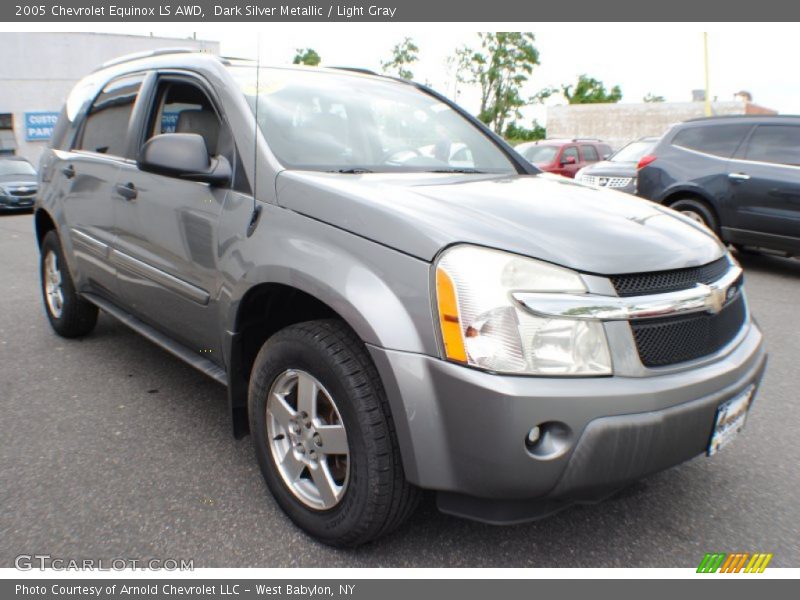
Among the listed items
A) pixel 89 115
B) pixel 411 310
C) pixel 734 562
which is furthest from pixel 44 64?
pixel 734 562

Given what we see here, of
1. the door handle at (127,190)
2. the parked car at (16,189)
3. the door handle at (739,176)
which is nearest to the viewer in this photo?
the door handle at (127,190)

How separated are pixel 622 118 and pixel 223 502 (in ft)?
138

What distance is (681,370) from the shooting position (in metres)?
2.06

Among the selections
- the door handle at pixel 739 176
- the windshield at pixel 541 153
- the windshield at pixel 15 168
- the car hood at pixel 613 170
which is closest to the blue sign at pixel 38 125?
the windshield at pixel 15 168

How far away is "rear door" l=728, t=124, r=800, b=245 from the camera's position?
6.98 metres

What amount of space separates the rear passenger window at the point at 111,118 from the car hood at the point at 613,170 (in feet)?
25.8

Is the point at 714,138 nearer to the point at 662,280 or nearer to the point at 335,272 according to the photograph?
the point at 662,280

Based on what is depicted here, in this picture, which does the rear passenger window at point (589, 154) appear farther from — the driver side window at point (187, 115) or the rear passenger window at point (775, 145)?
the driver side window at point (187, 115)

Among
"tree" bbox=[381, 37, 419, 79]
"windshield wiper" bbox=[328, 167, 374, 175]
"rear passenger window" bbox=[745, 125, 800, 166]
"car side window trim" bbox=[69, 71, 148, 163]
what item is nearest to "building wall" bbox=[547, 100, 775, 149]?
"tree" bbox=[381, 37, 419, 79]

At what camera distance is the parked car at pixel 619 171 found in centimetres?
995

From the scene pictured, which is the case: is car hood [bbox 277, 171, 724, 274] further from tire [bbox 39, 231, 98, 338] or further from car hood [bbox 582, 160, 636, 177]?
car hood [bbox 582, 160, 636, 177]

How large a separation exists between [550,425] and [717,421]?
63 cm

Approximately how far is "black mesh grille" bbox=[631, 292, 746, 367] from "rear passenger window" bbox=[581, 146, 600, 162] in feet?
46.2
